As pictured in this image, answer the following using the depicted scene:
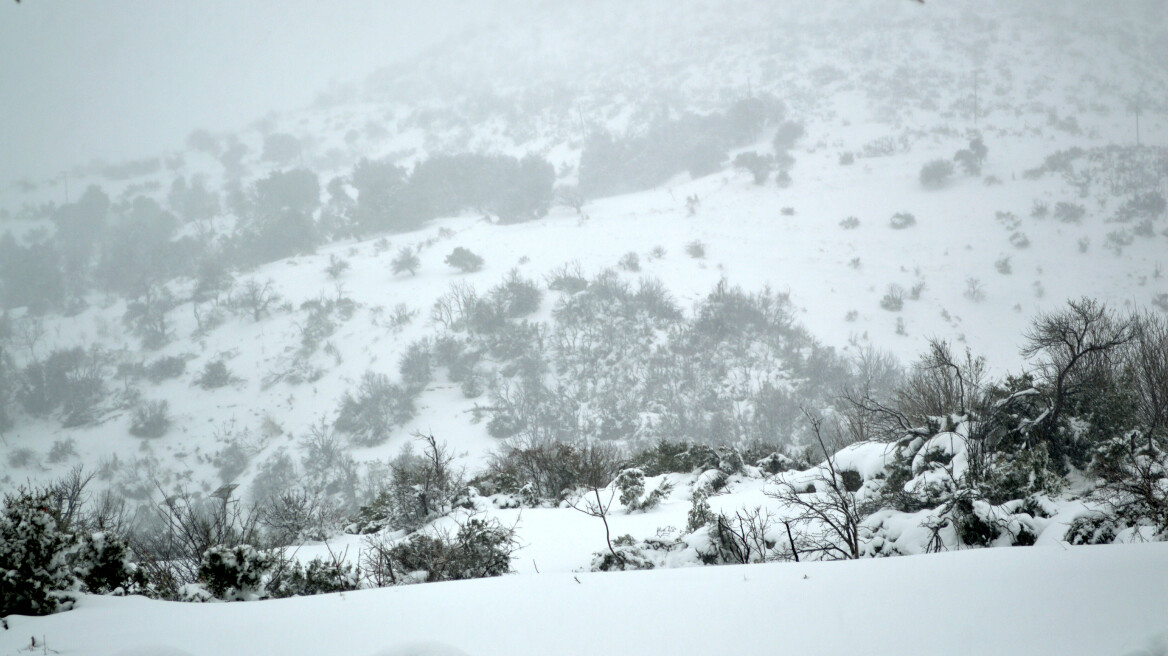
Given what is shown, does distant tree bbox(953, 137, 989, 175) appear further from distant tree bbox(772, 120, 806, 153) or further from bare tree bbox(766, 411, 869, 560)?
bare tree bbox(766, 411, 869, 560)

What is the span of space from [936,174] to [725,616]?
41183 millimetres

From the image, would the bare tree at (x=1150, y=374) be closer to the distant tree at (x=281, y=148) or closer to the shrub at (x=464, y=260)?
the shrub at (x=464, y=260)

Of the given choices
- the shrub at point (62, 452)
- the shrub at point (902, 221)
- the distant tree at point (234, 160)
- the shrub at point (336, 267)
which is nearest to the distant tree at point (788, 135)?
the shrub at point (902, 221)

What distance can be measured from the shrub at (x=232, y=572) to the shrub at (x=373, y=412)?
20.2 meters

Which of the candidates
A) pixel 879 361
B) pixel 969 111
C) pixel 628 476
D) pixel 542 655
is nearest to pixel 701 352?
pixel 879 361

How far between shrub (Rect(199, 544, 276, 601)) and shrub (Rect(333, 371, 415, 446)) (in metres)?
Result: 20.2

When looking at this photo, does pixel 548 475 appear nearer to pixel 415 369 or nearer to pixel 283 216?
pixel 415 369

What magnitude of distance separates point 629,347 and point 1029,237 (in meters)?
22.3

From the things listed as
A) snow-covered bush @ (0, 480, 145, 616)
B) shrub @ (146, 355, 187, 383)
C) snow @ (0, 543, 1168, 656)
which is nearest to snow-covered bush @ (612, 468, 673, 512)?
snow @ (0, 543, 1168, 656)

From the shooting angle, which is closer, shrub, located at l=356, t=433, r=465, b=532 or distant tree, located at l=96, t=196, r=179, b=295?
shrub, located at l=356, t=433, r=465, b=532

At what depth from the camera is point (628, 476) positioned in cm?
1040

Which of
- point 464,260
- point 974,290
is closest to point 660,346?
point 464,260

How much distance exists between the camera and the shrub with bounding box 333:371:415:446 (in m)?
24.6

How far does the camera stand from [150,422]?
25.7 metres
